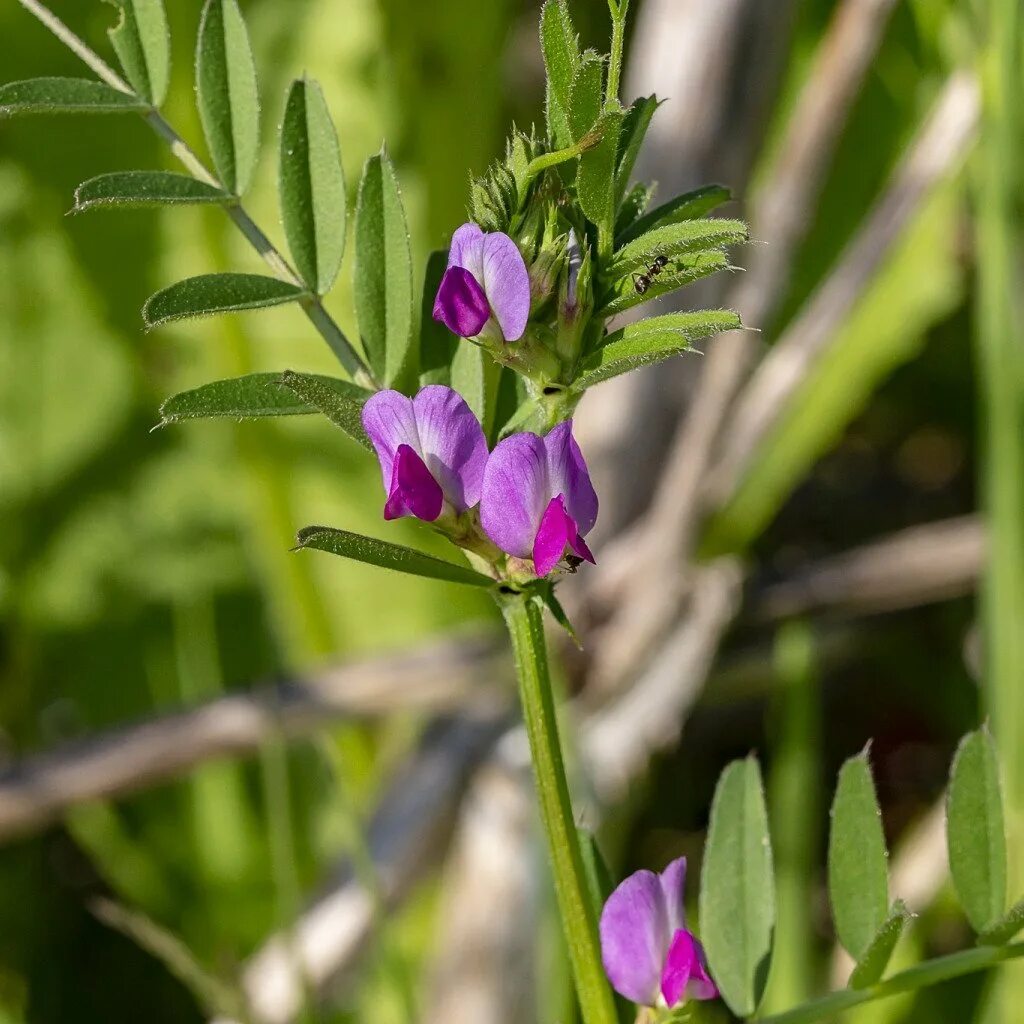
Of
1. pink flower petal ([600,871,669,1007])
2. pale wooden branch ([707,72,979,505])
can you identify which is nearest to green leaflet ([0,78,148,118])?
pink flower petal ([600,871,669,1007])

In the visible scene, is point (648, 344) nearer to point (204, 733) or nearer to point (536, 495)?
point (536, 495)

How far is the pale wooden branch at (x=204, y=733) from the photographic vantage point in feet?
3.42

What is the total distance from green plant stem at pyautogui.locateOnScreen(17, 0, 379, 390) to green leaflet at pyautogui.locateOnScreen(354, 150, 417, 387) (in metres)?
0.01

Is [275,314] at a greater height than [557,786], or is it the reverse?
[275,314]

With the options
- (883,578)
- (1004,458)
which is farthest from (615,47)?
(883,578)

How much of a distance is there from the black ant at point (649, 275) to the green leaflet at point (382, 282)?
0.34 feet

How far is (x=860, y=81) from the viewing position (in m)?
1.13

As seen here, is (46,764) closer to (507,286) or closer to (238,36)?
(238,36)

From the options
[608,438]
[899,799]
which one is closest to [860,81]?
[608,438]

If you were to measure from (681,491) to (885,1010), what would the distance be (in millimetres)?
437

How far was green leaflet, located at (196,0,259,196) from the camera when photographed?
0.45 meters

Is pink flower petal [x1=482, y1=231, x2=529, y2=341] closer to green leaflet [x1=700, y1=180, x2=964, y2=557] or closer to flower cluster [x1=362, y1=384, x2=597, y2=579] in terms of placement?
flower cluster [x1=362, y1=384, x2=597, y2=579]

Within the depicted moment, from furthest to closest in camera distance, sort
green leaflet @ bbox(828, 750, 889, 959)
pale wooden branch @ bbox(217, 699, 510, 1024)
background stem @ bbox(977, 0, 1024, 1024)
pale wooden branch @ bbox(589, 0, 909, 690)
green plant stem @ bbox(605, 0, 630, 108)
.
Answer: pale wooden branch @ bbox(589, 0, 909, 690)
pale wooden branch @ bbox(217, 699, 510, 1024)
background stem @ bbox(977, 0, 1024, 1024)
green leaflet @ bbox(828, 750, 889, 959)
green plant stem @ bbox(605, 0, 630, 108)

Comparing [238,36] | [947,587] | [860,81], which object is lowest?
[947,587]
